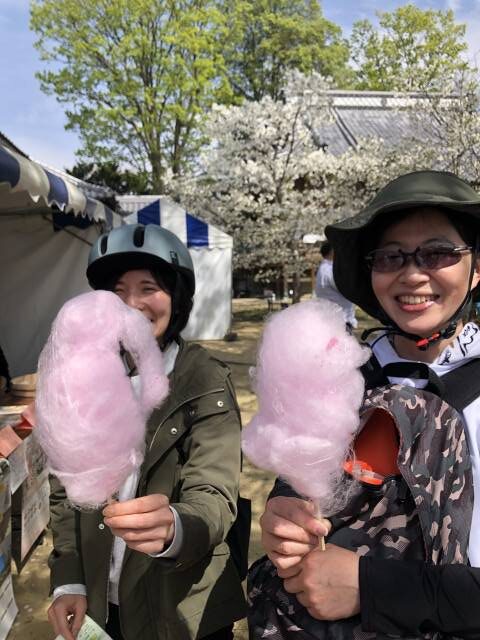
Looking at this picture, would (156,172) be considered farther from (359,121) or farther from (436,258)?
(436,258)

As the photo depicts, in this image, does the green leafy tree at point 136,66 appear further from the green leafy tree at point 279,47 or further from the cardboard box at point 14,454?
the cardboard box at point 14,454

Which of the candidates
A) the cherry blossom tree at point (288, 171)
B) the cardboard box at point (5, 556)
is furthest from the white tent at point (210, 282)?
the cardboard box at point (5, 556)

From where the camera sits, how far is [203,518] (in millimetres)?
1372

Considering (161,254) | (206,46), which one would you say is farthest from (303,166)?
(161,254)

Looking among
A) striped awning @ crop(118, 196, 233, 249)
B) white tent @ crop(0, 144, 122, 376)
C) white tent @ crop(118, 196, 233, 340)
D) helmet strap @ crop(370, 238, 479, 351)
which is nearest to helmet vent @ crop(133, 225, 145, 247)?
helmet strap @ crop(370, 238, 479, 351)

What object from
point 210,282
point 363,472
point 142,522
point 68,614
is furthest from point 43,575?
point 210,282

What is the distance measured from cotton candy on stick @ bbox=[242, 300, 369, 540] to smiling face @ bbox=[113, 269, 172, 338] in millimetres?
722

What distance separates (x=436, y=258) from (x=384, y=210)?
0.16m

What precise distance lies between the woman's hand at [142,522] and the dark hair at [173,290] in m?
0.73

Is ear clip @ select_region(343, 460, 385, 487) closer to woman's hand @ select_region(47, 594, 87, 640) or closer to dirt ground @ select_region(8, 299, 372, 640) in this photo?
dirt ground @ select_region(8, 299, 372, 640)

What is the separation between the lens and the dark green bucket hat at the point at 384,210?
3.75 feet

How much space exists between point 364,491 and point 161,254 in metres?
1.09

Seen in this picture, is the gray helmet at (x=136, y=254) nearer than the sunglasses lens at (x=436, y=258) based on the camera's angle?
No

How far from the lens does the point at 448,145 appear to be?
39.2 feet
